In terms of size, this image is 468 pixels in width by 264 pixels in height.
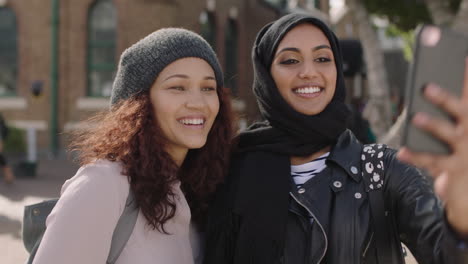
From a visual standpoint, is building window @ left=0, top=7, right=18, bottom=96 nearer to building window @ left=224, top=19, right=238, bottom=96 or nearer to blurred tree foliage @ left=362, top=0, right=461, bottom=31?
building window @ left=224, top=19, right=238, bottom=96

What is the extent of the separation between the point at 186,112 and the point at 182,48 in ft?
0.87

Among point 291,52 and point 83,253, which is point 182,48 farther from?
point 83,253

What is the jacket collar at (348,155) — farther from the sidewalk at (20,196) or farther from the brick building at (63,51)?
the brick building at (63,51)

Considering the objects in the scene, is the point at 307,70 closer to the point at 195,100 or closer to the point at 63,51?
the point at 195,100

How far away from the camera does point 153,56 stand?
91.0 inches

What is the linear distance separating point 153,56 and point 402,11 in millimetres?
13610

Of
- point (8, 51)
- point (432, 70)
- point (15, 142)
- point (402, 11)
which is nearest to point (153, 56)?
point (432, 70)

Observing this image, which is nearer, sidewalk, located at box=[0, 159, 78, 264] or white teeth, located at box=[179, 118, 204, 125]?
white teeth, located at box=[179, 118, 204, 125]

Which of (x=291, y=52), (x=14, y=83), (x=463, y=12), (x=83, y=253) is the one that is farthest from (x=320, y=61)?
(x=14, y=83)

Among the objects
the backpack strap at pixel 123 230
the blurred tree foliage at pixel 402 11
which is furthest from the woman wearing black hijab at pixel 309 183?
the blurred tree foliage at pixel 402 11

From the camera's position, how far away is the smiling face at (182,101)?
2.32 m

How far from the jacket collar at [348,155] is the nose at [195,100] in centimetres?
58

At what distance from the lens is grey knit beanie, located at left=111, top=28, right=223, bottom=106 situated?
2.31 meters

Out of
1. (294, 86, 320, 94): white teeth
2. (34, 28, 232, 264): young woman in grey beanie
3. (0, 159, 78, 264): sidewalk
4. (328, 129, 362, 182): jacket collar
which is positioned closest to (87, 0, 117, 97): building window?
(0, 159, 78, 264): sidewalk
